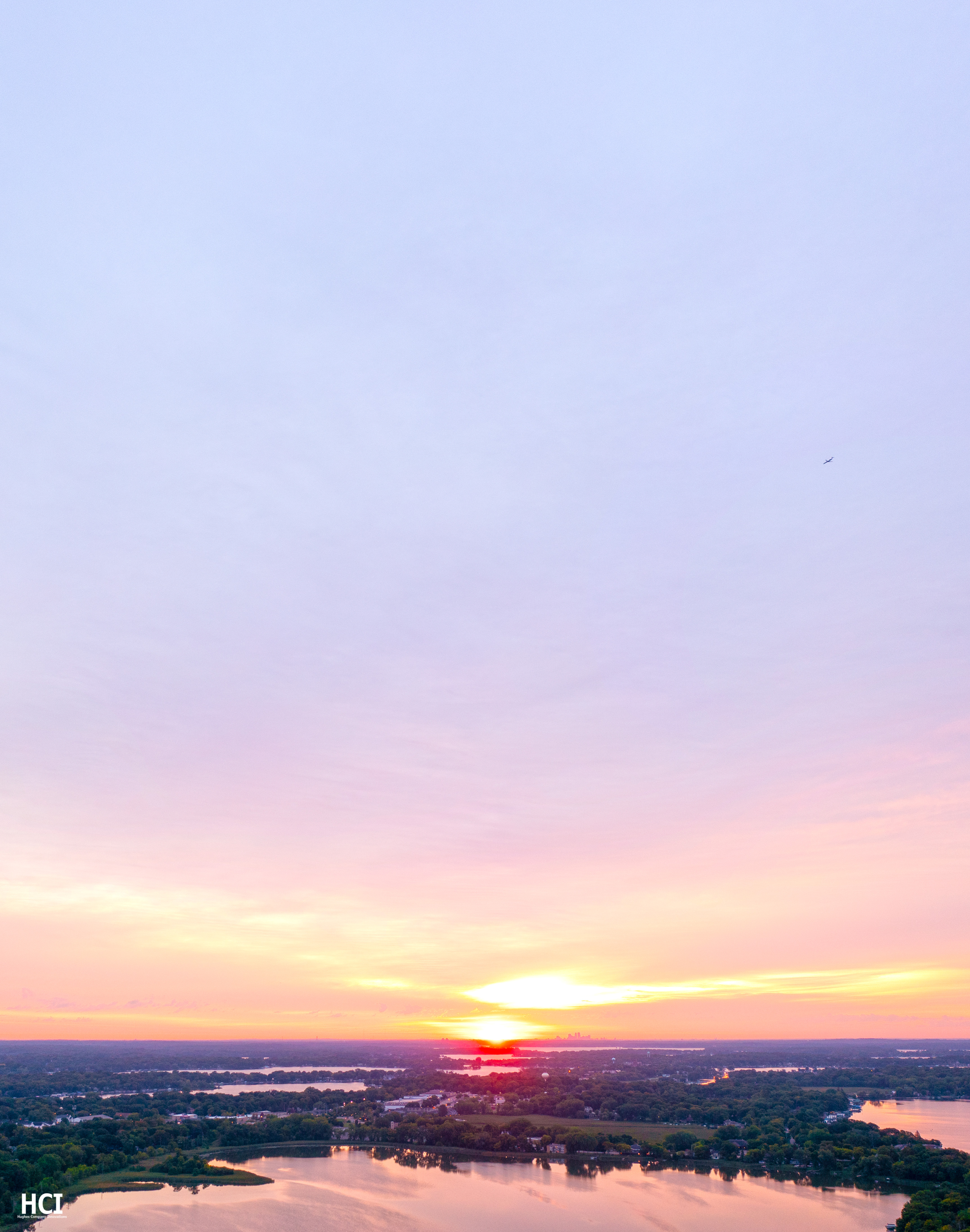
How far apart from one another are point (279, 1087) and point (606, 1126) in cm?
6628

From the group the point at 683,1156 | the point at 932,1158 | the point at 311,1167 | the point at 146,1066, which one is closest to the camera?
the point at 932,1158

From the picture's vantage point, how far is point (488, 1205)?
172ft

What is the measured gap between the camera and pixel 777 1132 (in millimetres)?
75562

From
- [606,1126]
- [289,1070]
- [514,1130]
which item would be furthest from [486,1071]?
[514,1130]

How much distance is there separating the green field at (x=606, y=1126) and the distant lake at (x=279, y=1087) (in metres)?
38.5

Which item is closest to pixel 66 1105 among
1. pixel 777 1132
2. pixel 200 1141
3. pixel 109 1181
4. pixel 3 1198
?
pixel 200 1141

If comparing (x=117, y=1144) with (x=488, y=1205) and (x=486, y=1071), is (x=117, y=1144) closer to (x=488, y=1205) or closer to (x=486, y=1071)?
(x=488, y=1205)

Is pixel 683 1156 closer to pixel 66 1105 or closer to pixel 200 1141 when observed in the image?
pixel 200 1141

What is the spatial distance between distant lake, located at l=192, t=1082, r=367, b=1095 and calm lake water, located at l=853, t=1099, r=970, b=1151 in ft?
231

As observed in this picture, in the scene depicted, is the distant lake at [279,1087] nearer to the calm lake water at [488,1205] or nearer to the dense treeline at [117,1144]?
the dense treeline at [117,1144]

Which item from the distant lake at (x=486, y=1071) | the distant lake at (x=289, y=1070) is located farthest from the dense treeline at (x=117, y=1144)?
the distant lake at (x=289, y=1070)

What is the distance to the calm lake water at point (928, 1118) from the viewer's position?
76938mm

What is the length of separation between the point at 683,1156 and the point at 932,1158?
2096 cm

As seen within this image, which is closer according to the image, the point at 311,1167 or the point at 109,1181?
the point at 109,1181
